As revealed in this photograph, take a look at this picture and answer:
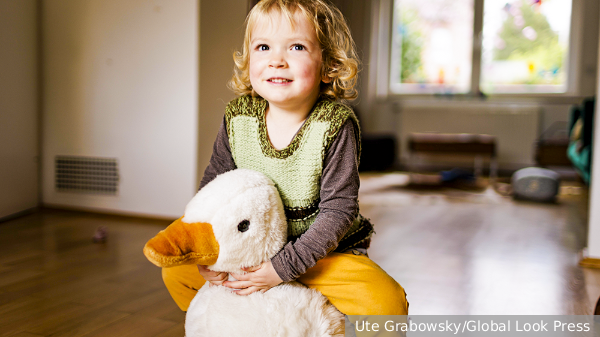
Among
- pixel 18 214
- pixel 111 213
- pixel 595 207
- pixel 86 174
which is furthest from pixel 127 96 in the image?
pixel 595 207

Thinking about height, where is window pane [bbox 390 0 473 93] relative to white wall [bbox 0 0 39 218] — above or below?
above

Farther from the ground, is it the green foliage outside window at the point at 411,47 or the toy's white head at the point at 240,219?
the green foliage outside window at the point at 411,47

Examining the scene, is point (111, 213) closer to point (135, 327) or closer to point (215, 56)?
point (215, 56)

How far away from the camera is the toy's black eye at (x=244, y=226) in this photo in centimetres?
74

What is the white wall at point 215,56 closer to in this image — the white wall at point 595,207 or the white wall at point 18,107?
the white wall at point 18,107

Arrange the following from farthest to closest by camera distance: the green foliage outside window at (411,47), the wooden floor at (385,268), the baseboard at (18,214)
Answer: the green foliage outside window at (411,47)
the baseboard at (18,214)
the wooden floor at (385,268)

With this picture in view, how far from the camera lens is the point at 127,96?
2.11 m

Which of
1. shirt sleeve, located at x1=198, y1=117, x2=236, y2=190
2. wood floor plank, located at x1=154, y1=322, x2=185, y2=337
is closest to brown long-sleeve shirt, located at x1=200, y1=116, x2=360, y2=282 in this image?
shirt sleeve, located at x1=198, y1=117, x2=236, y2=190

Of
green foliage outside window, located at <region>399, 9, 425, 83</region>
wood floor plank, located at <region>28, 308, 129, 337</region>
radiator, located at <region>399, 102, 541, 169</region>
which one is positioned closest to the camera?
wood floor plank, located at <region>28, 308, 129, 337</region>

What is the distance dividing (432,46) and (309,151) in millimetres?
4963

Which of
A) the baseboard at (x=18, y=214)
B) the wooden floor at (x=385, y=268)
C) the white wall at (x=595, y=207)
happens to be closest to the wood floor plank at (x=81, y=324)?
the wooden floor at (x=385, y=268)

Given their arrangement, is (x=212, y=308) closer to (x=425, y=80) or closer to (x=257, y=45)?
(x=257, y=45)

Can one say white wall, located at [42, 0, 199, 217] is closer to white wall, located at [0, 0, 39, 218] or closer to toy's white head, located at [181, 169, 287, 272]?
white wall, located at [0, 0, 39, 218]

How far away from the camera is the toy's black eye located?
740 mm
